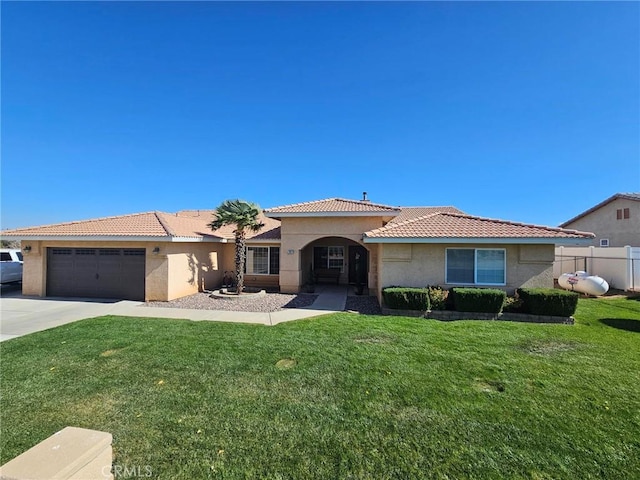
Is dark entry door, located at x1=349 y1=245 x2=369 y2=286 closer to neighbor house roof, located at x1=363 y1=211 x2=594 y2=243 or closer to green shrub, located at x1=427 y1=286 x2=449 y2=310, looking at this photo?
neighbor house roof, located at x1=363 y1=211 x2=594 y2=243

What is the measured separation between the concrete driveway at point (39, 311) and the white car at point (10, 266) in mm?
1088

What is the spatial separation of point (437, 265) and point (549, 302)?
3.93 meters

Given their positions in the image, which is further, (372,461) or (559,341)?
(559,341)

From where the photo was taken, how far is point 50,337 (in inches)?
331

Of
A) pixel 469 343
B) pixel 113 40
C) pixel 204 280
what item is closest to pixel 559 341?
pixel 469 343

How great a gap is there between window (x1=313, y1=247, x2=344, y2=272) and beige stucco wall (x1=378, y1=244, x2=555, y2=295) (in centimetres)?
729

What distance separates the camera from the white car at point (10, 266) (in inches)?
635

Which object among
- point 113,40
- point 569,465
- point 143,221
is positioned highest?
point 113,40

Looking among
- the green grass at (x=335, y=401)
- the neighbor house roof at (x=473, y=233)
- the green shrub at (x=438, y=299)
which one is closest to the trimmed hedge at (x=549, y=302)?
the green grass at (x=335, y=401)

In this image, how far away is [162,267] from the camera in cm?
1401

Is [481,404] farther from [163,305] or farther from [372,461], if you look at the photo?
[163,305]

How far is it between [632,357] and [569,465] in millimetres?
5636

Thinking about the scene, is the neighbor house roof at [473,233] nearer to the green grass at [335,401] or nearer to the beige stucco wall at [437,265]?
the beige stucco wall at [437,265]

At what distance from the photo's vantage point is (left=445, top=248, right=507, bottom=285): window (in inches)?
484
